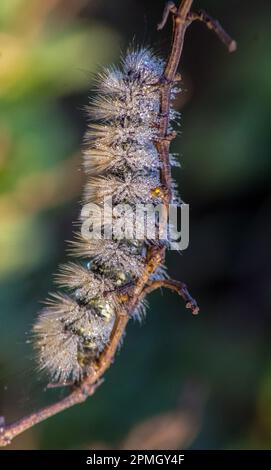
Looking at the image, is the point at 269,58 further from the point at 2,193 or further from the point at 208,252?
the point at 2,193

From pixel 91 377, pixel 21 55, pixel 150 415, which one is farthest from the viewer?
pixel 150 415

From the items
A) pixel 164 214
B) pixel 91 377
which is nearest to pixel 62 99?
pixel 164 214

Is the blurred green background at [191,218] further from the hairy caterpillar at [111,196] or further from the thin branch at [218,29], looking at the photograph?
the thin branch at [218,29]

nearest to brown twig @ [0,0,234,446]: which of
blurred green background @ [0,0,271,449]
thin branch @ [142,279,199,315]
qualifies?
thin branch @ [142,279,199,315]

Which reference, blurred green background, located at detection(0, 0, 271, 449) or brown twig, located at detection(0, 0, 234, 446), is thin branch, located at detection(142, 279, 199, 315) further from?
blurred green background, located at detection(0, 0, 271, 449)

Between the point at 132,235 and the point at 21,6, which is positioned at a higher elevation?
the point at 21,6

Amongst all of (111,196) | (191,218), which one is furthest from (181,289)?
(191,218)
